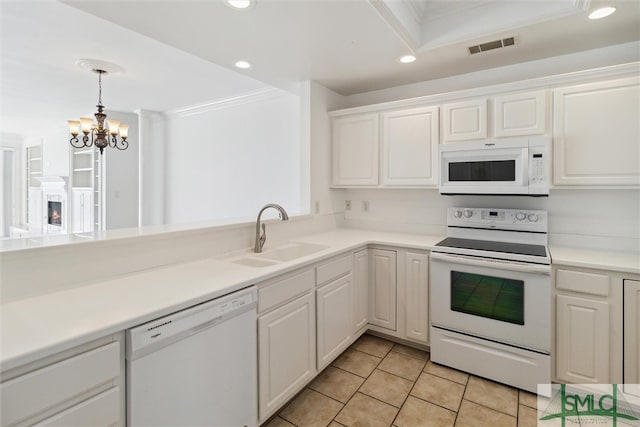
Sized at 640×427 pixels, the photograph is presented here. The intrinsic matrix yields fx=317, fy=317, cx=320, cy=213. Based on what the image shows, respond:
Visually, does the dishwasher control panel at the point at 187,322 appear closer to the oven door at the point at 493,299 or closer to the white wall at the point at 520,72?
the oven door at the point at 493,299

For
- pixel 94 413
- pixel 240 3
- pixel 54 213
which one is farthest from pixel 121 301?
pixel 54 213

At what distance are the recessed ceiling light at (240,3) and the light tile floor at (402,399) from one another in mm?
2395

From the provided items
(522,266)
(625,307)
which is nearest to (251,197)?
(522,266)

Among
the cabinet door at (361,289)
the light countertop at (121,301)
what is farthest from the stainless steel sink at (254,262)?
the cabinet door at (361,289)

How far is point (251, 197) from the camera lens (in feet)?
14.0

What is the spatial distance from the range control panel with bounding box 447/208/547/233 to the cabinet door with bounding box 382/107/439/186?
356 mm

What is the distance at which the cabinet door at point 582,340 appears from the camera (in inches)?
75.0

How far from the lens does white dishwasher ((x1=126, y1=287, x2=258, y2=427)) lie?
1173 millimetres

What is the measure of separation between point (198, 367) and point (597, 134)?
2787 millimetres

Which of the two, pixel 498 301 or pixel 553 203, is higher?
pixel 553 203

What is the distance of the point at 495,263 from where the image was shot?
2145 millimetres

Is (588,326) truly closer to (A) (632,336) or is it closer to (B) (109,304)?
(A) (632,336)

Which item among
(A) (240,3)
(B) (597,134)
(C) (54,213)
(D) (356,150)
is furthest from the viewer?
(C) (54,213)

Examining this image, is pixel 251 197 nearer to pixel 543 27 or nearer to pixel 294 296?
pixel 294 296
